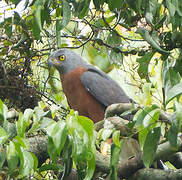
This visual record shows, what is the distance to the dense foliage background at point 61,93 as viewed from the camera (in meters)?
1.82

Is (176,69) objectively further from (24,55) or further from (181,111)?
(24,55)

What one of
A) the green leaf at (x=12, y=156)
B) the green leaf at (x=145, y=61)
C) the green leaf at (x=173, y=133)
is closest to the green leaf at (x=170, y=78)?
the green leaf at (x=145, y=61)

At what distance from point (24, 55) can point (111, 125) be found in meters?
1.81

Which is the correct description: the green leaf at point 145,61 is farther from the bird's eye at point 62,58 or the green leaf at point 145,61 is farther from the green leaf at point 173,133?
the bird's eye at point 62,58

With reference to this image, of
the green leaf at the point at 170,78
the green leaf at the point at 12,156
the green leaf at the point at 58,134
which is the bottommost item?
the green leaf at the point at 12,156

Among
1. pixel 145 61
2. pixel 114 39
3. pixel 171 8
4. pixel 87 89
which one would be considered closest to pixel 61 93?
pixel 87 89

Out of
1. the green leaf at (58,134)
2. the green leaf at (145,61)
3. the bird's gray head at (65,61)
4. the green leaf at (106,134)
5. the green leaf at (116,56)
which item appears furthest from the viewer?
the bird's gray head at (65,61)

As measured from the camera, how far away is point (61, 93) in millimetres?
5098

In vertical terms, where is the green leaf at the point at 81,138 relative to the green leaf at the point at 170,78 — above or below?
below

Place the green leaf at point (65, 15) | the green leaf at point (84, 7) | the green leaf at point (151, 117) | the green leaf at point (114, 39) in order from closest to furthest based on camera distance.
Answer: the green leaf at point (151, 117) → the green leaf at point (65, 15) → the green leaf at point (84, 7) → the green leaf at point (114, 39)

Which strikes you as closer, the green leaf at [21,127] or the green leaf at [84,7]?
the green leaf at [21,127]

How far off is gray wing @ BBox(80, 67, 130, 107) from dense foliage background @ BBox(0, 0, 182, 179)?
50 centimetres

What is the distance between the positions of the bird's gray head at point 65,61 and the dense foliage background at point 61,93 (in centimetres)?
29

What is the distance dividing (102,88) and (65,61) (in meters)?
0.64
